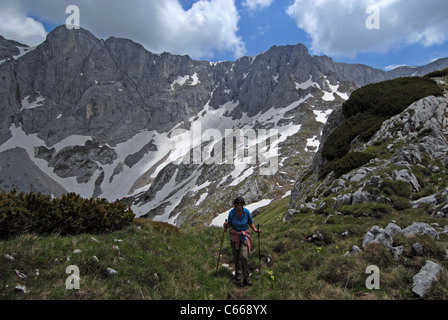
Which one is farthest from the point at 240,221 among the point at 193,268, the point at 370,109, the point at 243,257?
the point at 370,109

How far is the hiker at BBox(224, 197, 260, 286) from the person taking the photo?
344 inches

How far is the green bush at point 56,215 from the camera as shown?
8.37 metres

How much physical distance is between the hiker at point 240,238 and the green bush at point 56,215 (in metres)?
5.88

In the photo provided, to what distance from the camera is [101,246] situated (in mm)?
8391

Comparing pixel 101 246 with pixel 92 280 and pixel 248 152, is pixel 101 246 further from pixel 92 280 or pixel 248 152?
pixel 248 152

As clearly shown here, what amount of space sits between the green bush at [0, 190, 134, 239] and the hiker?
19.3 ft

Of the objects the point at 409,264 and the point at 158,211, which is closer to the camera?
the point at 409,264

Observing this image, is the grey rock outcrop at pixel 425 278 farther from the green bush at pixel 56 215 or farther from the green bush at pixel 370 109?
the green bush at pixel 370 109

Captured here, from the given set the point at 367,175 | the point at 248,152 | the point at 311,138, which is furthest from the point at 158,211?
the point at 367,175

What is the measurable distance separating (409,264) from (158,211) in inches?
4339
